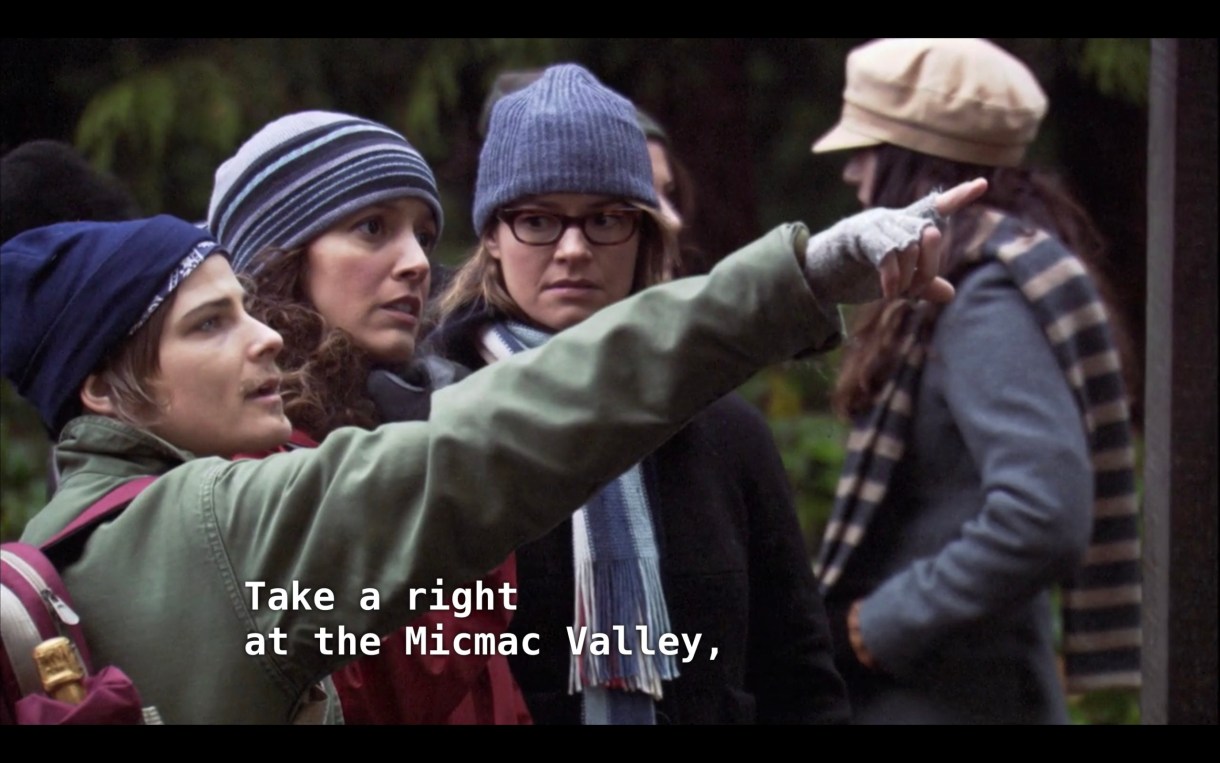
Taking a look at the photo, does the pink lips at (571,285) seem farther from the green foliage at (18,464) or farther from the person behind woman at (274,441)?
the green foliage at (18,464)

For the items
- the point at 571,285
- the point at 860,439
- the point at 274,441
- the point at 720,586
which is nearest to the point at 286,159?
the point at 571,285

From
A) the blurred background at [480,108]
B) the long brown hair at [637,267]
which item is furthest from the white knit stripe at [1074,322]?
the blurred background at [480,108]

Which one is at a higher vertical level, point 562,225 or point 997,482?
point 562,225

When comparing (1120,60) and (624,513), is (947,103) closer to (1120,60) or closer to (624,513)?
(624,513)

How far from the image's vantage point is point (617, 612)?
247 centimetres

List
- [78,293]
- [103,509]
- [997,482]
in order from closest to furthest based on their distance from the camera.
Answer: [103,509], [78,293], [997,482]

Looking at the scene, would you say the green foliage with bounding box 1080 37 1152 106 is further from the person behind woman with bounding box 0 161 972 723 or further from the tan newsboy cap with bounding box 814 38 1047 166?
the person behind woman with bounding box 0 161 972 723

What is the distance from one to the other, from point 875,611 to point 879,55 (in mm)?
980

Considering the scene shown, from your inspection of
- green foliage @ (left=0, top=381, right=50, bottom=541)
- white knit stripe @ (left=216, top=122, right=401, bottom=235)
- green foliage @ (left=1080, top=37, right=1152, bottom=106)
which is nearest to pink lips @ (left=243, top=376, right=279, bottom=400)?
white knit stripe @ (left=216, top=122, right=401, bottom=235)

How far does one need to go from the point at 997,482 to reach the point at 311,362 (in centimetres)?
121

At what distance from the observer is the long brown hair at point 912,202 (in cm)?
318

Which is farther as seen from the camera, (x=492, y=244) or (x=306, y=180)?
(x=492, y=244)

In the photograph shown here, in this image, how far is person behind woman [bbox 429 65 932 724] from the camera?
2.48 m
